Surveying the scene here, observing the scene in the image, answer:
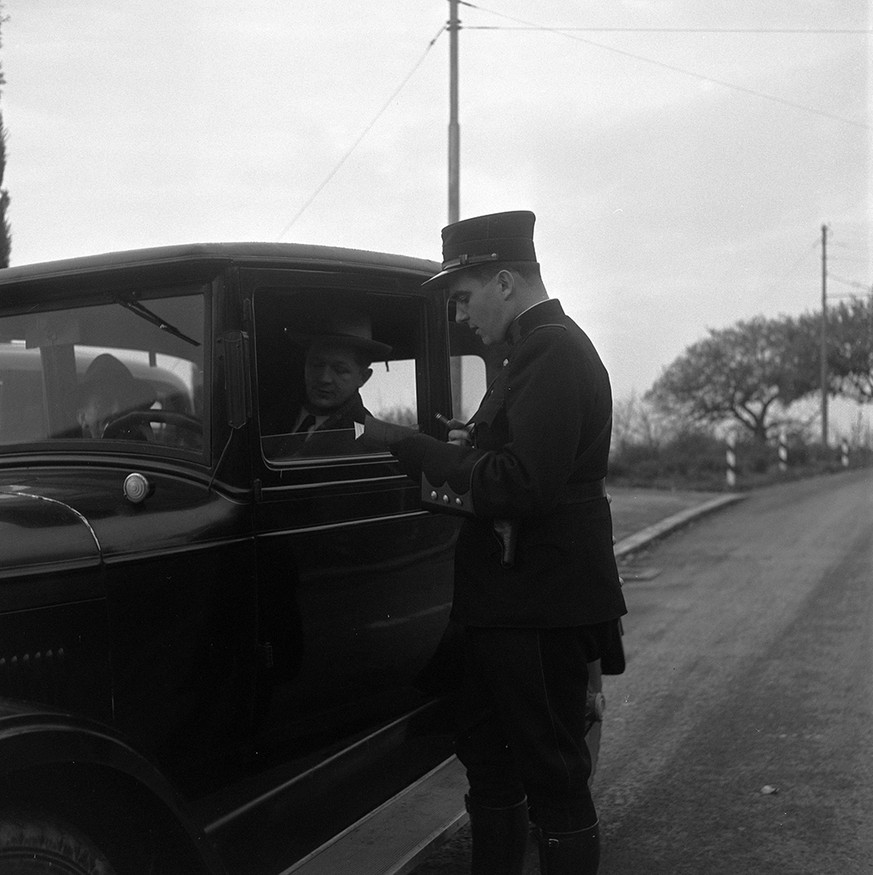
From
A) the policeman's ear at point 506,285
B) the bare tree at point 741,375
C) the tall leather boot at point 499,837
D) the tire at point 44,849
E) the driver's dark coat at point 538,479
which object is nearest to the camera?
the tire at point 44,849

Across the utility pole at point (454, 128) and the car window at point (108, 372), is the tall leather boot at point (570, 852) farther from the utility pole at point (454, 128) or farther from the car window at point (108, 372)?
the utility pole at point (454, 128)

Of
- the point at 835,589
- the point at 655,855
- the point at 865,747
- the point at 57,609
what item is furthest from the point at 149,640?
the point at 835,589

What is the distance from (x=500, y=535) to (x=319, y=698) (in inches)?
25.0

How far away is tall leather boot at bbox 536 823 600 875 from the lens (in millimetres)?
2453

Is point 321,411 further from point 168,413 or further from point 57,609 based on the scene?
point 57,609

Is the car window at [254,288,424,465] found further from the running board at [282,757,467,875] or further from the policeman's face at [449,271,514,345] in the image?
the running board at [282,757,467,875]

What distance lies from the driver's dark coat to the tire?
101 centimetres

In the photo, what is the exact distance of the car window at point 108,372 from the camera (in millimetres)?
2418

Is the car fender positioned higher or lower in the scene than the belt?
lower

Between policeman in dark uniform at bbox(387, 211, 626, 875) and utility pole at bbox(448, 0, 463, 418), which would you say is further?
utility pole at bbox(448, 0, 463, 418)

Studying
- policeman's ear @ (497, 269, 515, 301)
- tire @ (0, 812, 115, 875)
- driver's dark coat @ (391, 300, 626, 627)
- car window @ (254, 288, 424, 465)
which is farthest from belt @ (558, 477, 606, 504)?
tire @ (0, 812, 115, 875)

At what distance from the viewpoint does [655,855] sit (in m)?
3.34

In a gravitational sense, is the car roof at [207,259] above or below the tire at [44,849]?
above

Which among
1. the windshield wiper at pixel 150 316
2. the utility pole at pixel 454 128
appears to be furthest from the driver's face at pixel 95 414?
the utility pole at pixel 454 128
